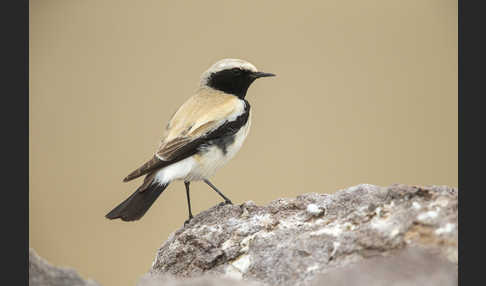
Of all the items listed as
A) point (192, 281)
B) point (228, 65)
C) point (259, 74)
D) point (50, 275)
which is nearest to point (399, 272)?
point (192, 281)

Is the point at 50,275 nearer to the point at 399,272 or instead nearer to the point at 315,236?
the point at 315,236

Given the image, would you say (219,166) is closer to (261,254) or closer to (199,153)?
(199,153)

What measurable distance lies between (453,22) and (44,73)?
272 centimetres

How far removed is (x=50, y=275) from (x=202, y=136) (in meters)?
1.57

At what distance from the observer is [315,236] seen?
334cm

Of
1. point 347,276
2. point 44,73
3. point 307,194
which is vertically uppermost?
point 44,73

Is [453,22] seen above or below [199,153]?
above

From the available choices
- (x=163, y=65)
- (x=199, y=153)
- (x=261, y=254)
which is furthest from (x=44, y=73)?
(x=261, y=254)

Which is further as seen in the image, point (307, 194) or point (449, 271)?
point (307, 194)

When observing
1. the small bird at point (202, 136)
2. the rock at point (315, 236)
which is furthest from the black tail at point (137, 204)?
the rock at point (315, 236)

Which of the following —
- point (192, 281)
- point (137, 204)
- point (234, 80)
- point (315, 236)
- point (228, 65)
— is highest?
point (228, 65)

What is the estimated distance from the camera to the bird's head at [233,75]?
4.57 m

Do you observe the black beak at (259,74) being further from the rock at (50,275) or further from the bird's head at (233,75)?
the rock at (50,275)

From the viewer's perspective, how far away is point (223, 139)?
420 cm
